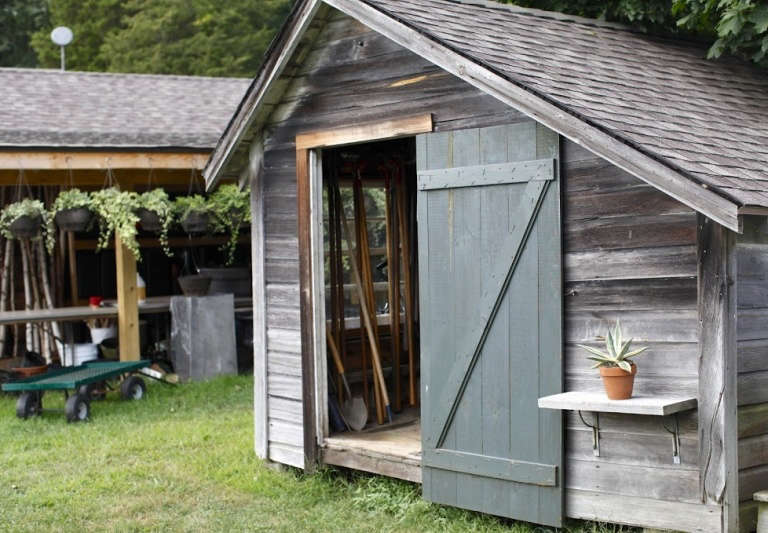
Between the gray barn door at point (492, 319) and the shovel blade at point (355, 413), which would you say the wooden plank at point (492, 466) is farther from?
the shovel blade at point (355, 413)

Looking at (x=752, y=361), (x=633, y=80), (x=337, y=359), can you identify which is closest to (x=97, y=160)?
(x=337, y=359)

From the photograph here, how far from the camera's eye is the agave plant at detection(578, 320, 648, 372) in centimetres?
557

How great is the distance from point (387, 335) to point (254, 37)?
18562 millimetres

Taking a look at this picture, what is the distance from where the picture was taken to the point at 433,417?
6.70 metres

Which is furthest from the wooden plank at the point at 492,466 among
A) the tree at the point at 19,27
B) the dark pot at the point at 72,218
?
the tree at the point at 19,27

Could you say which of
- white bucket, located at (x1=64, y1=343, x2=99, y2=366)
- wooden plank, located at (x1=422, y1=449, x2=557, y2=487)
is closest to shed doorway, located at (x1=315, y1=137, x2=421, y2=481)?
wooden plank, located at (x1=422, y1=449, x2=557, y2=487)

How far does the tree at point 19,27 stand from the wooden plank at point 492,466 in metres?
24.2

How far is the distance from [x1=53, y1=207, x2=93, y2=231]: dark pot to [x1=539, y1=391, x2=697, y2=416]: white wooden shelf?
6544 mm

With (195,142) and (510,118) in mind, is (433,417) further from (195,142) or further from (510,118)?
(195,142)

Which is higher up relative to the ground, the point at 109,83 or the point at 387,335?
the point at 109,83

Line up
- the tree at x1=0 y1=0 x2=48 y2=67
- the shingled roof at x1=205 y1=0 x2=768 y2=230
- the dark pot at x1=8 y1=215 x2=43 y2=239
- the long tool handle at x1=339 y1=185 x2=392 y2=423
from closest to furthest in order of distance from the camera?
the shingled roof at x1=205 y1=0 x2=768 y2=230, the long tool handle at x1=339 y1=185 x2=392 y2=423, the dark pot at x1=8 y1=215 x2=43 y2=239, the tree at x1=0 y1=0 x2=48 y2=67

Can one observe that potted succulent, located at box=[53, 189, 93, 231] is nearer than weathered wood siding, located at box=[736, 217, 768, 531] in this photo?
No

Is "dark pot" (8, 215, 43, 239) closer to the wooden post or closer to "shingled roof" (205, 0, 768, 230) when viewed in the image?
the wooden post

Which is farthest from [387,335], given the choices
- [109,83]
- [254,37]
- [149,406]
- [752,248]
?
[254,37]
